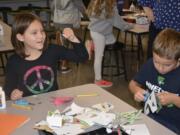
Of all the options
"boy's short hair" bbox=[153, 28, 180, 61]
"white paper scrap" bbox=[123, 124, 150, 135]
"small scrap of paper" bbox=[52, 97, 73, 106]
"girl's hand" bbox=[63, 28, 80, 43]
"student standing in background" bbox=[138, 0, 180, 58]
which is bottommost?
"white paper scrap" bbox=[123, 124, 150, 135]

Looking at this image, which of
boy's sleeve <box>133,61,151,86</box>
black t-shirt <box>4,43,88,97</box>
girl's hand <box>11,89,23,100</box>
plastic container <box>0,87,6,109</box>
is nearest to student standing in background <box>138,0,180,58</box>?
boy's sleeve <box>133,61,151,86</box>

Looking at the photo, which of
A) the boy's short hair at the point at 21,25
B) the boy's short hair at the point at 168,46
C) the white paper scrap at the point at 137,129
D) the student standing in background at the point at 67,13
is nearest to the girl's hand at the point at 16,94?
the boy's short hair at the point at 21,25

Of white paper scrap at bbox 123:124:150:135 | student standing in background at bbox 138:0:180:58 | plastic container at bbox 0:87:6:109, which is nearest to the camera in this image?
white paper scrap at bbox 123:124:150:135

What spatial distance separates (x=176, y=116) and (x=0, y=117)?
1036 millimetres

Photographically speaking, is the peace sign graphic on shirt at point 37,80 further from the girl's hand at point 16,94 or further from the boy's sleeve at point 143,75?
the boy's sleeve at point 143,75

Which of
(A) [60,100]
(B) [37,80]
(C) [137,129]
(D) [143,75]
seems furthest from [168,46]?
(B) [37,80]

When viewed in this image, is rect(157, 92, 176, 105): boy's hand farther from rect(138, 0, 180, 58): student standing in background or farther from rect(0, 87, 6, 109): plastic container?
rect(138, 0, 180, 58): student standing in background

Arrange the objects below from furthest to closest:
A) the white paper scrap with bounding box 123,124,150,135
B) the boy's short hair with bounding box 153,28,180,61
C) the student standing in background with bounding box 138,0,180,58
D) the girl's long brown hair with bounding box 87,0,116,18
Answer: the girl's long brown hair with bounding box 87,0,116,18 → the student standing in background with bounding box 138,0,180,58 → the boy's short hair with bounding box 153,28,180,61 → the white paper scrap with bounding box 123,124,150,135

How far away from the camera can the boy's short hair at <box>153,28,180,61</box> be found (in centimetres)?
183

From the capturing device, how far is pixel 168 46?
1.84 meters

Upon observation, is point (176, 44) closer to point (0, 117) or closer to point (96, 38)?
point (0, 117)

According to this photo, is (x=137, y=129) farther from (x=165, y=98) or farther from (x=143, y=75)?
(x=143, y=75)

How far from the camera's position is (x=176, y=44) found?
1853 mm

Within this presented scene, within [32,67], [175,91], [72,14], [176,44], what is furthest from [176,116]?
[72,14]
